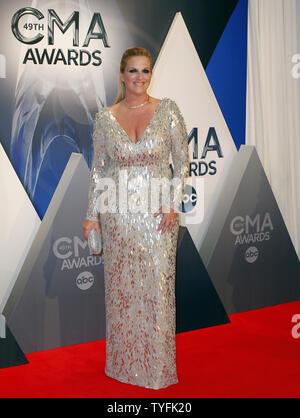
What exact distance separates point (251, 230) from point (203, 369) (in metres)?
1.62

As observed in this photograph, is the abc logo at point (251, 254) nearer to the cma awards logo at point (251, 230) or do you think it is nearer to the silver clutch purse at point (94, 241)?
the cma awards logo at point (251, 230)

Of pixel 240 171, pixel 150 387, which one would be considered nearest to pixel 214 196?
pixel 240 171

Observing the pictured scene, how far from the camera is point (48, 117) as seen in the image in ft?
12.5

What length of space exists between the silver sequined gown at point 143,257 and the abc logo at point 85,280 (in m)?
0.82

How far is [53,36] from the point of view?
3.79m

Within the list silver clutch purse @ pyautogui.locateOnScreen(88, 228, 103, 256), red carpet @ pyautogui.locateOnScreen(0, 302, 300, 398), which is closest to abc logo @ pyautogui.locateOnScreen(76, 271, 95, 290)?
red carpet @ pyautogui.locateOnScreen(0, 302, 300, 398)

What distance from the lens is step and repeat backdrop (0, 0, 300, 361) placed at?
3736 mm

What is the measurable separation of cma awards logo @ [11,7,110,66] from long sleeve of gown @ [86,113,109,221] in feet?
2.74

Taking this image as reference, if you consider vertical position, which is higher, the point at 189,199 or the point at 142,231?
the point at 142,231

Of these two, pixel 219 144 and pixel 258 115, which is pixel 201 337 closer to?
pixel 219 144

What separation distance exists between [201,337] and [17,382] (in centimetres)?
144
